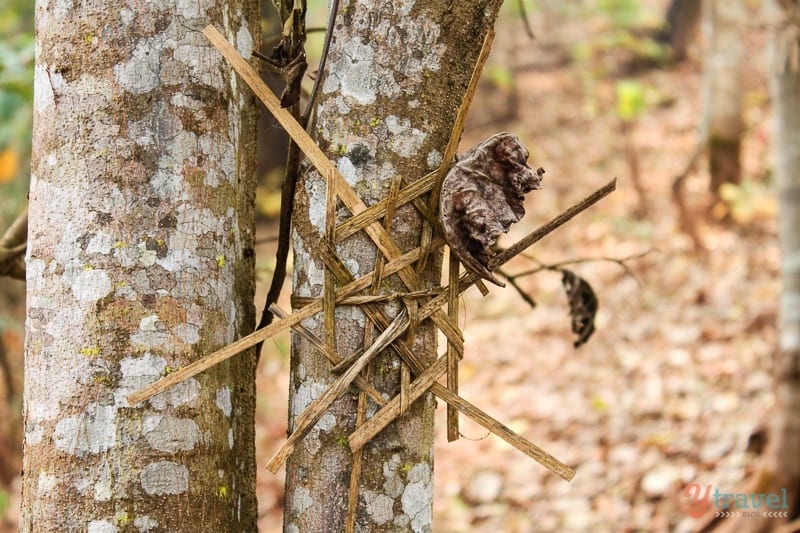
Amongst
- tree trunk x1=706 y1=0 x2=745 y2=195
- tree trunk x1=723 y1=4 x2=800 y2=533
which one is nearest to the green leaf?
tree trunk x1=706 y1=0 x2=745 y2=195

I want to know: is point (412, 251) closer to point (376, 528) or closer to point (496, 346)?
point (376, 528)

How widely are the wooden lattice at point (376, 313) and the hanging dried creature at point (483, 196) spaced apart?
4 centimetres

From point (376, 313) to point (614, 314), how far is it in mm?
4081

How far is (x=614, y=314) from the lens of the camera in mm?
4711

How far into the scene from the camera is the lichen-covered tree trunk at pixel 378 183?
0.93m

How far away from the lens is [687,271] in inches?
195

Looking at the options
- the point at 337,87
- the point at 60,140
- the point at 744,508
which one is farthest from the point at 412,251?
the point at 744,508

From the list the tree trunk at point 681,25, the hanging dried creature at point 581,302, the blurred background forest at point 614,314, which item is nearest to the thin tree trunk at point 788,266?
the blurred background forest at point 614,314


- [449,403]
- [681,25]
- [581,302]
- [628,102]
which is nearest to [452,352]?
[449,403]

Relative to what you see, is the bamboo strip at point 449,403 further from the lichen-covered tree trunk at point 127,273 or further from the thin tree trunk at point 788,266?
the thin tree trunk at point 788,266

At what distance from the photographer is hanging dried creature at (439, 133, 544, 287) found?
90 cm

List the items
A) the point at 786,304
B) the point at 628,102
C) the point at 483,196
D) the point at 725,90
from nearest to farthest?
1. the point at 483,196
2. the point at 786,304
3. the point at 725,90
4. the point at 628,102

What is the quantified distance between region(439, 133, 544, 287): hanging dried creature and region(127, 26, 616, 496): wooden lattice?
0.12ft

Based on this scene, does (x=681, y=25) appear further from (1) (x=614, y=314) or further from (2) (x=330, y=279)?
(2) (x=330, y=279)
